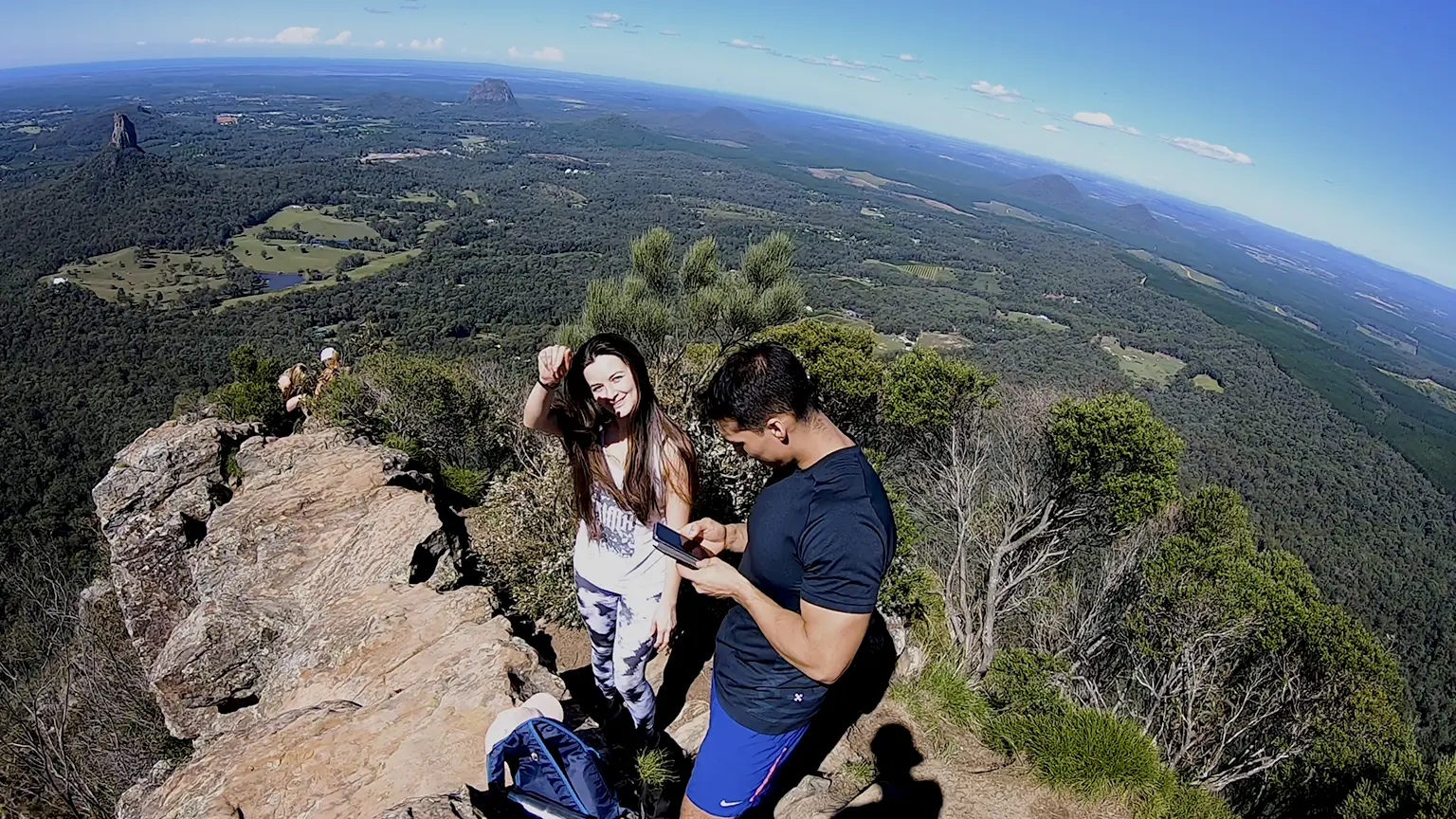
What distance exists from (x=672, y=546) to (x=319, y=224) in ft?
347

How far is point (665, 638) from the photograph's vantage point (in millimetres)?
2701

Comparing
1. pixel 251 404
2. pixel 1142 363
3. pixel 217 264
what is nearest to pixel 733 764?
pixel 251 404

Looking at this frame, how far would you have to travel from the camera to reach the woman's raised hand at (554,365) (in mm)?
2762

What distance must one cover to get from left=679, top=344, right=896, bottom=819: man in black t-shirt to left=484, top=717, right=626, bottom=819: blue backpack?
0.35 meters

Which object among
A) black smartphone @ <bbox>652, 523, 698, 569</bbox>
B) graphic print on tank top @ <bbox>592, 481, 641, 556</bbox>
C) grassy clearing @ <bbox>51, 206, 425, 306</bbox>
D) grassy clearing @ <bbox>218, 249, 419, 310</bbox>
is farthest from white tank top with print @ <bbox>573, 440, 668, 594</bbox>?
grassy clearing @ <bbox>51, 206, 425, 306</bbox>

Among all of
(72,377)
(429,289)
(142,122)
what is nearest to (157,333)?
(72,377)

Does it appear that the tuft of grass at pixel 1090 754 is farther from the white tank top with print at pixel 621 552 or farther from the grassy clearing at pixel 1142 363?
the grassy clearing at pixel 1142 363

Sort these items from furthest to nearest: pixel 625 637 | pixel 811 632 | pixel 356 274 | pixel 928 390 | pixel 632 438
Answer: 1. pixel 356 274
2. pixel 928 390
3. pixel 625 637
4. pixel 632 438
5. pixel 811 632

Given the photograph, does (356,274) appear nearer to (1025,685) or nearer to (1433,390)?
(1025,685)

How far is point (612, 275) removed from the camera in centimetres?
2830

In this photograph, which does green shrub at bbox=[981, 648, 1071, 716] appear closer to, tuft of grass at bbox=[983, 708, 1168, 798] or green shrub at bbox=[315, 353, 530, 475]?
tuft of grass at bbox=[983, 708, 1168, 798]

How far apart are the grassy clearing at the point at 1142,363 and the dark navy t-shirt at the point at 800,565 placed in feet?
213

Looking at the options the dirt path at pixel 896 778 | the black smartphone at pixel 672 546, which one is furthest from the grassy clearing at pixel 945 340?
the black smartphone at pixel 672 546

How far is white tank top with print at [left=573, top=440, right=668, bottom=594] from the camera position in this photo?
281cm
